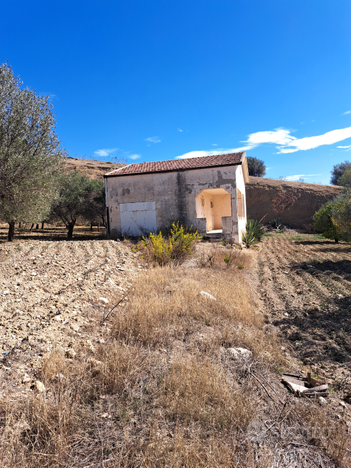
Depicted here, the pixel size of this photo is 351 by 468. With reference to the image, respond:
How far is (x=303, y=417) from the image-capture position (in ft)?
9.60

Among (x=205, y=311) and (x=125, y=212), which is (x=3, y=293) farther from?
(x=125, y=212)

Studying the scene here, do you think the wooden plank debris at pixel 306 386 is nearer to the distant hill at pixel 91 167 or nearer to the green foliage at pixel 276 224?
the green foliage at pixel 276 224

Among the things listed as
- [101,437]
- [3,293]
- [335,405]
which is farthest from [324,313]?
[3,293]

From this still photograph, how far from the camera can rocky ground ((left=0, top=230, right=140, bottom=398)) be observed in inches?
148

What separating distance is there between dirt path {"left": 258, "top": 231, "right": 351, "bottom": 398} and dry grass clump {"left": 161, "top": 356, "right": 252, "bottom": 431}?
4.39 ft

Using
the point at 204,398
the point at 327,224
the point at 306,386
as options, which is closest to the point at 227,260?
the point at 306,386

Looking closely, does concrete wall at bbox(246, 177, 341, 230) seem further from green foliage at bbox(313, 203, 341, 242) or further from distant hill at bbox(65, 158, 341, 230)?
green foliage at bbox(313, 203, 341, 242)

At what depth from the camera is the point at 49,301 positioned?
18.5 feet

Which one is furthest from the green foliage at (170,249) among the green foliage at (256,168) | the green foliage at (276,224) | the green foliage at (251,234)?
the green foliage at (256,168)

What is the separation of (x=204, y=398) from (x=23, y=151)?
11107 mm

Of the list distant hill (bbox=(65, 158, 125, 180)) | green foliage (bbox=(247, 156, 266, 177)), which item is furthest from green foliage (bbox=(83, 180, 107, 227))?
green foliage (bbox=(247, 156, 266, 177))

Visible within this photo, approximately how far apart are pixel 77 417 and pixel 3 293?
154 inches

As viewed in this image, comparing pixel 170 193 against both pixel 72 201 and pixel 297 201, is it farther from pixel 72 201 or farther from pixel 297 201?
pixel 297 201

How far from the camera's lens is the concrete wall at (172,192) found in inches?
609
